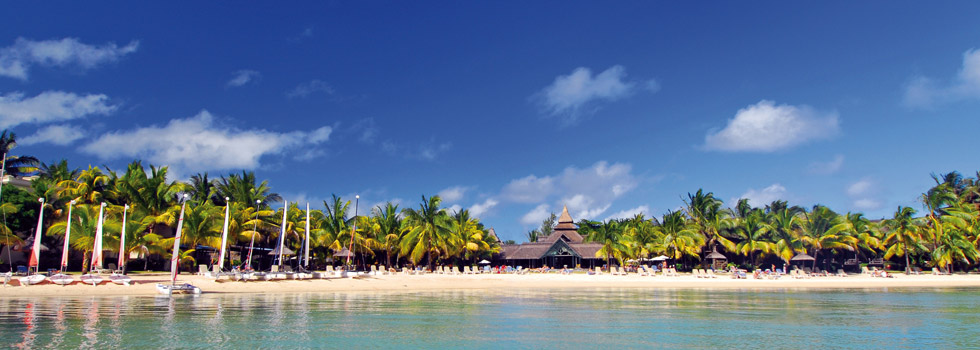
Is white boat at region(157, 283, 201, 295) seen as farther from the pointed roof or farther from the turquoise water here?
the pointed roof

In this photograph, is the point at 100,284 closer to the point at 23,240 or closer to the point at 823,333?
the point at 23,240

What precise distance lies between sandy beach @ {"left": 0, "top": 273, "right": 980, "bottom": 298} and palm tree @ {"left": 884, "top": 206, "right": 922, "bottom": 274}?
12.5 ft

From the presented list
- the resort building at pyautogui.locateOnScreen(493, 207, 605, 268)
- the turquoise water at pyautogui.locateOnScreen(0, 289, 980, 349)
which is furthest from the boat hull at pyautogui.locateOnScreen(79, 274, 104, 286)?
the resort building at pyautogui.locateOnScreen(493, 207, 605, 268)

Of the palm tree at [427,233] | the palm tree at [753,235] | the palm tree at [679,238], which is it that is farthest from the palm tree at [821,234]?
the palm tree at [427,233]

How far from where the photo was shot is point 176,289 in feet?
83.9

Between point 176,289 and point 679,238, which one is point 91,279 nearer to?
point 176,289

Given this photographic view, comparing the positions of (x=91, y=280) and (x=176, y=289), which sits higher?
(x=91, y=280)

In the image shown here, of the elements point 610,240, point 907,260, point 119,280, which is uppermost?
point 610,240

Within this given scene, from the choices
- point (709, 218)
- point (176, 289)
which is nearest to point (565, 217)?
point (709, 218)

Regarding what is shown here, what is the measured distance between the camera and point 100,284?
89.2 feet

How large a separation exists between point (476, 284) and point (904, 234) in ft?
108

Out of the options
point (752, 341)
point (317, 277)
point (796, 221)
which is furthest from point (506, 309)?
point (796, 221)

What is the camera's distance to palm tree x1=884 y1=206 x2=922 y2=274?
44.8 m

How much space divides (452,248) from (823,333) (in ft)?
118
